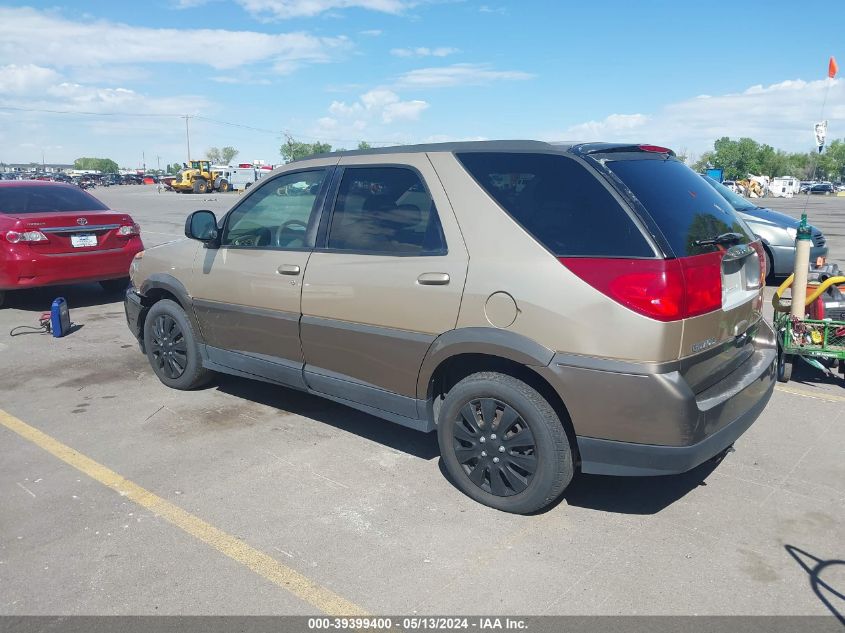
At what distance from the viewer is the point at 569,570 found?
3.13m

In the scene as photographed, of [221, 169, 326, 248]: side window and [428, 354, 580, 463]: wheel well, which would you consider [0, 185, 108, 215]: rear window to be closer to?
[221, 169, 326, 248]: side window

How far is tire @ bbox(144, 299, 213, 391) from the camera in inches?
213

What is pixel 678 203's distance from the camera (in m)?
3.42

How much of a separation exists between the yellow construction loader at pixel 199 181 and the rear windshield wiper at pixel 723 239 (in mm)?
55403

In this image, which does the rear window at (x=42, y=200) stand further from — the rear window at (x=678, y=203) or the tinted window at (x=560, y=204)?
the rear window at (x=678, y=203)

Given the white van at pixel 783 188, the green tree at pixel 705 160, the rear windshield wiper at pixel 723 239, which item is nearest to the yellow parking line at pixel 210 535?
the rear windshield wiper at pixel 723 239

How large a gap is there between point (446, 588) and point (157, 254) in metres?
3.87

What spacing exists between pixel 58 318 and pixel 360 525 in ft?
17.8

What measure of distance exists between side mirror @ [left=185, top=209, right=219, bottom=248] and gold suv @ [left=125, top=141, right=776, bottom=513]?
0.50 meters

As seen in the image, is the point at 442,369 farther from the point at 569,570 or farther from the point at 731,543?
the point at 731,543

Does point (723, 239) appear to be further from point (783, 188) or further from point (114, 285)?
point (783, 188)

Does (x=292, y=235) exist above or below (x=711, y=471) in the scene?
above

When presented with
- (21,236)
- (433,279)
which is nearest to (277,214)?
(433,279)

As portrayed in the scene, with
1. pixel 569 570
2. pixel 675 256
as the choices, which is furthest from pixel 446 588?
pixel 675 256
